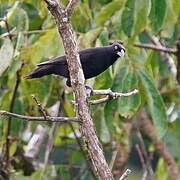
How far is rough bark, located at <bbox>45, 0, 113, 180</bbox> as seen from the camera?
1795 mm

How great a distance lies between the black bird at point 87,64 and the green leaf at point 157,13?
1.36 ft

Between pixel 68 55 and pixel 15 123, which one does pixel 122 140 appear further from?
A: pixel 68 55

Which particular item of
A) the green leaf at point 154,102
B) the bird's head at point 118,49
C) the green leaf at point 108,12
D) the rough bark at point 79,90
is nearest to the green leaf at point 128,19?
the green leaf at point 108,12

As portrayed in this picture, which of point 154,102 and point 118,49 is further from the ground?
point 118,49

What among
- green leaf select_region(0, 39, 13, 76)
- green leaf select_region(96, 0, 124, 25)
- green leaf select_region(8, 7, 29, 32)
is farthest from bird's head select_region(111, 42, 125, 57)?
green leaf select_region(8, 7, 29, 32)

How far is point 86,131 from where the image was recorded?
1.82 metres

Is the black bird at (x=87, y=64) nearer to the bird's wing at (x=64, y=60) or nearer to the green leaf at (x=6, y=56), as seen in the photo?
the bird's wing at (x=64, y=60)

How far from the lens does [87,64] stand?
2260 mm

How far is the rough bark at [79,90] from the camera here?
5.89 ft

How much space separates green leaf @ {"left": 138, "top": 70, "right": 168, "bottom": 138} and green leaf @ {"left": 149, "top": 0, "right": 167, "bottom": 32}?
0.19 meters

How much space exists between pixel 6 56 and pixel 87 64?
20.5 inches

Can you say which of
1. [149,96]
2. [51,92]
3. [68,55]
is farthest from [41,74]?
[51,92]

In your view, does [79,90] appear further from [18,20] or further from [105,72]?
[18,20]

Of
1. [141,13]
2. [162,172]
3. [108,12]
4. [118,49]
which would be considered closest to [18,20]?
[108,12]
